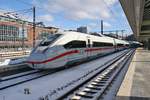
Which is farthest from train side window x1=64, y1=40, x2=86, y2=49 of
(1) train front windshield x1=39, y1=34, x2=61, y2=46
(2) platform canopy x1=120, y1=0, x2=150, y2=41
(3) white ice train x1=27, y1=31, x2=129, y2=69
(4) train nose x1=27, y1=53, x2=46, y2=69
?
(2) platform canopy x1=120, y1=0, x2=150, y2=41

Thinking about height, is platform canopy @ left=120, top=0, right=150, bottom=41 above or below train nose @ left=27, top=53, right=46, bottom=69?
above

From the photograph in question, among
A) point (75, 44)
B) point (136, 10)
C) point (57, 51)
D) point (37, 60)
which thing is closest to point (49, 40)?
point (57, 51)

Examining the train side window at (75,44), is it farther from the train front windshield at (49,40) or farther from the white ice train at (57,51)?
the train front windshield at (49,40)

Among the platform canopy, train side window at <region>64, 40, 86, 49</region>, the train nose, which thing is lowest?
the train nose

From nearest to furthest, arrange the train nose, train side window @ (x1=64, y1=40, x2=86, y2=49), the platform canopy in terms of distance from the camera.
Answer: the train nose → train side window @ (x1=64, y1=40, x2=86, y2=49) → the platform canopy

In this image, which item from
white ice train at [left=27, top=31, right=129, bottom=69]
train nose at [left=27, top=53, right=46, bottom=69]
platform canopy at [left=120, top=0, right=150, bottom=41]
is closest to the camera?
train nose at [left=27, top=53, right=46, bottom=69]

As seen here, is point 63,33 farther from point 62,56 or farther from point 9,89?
point 9,89

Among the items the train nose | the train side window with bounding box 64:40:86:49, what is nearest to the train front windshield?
the train side window with bounding box 64:40:86:49

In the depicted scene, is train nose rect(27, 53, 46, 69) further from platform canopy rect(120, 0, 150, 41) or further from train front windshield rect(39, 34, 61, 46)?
platform canopy rect(120, 0, 150, 41)

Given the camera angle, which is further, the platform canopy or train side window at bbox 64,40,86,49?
the platform canopy

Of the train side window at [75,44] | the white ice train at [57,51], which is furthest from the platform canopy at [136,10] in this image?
the white ice train at [57,51]

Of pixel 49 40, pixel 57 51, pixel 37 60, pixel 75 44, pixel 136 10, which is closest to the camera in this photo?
pixel 37 60

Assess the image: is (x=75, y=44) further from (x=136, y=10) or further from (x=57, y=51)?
(x=136, y=10)

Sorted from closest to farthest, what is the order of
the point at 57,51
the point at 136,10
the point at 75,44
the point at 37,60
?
1. the point at 37,60
2. the point at 57,51
3. the point at 75,44
4. the point at 136,10
